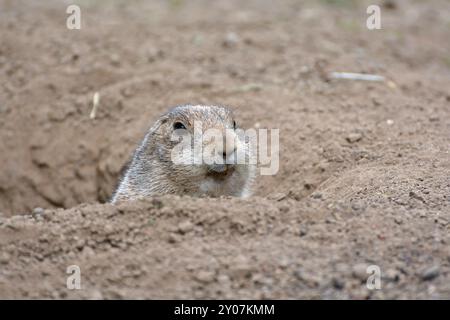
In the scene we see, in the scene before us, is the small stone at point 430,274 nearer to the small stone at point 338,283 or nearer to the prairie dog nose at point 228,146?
the small stone at point 338,283

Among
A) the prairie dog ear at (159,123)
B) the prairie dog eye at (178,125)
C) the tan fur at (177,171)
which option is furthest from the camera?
the prairie dog ear at (159,123)

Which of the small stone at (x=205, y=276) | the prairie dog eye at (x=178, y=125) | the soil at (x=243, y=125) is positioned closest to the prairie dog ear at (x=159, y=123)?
the prairie dog eye at (x=178, y=125)

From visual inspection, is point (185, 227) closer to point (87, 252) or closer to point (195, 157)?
point (87, 252)

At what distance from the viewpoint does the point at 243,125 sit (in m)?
8.98

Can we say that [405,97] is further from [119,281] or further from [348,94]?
[119,281]

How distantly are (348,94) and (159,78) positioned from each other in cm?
271

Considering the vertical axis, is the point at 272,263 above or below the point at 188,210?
below

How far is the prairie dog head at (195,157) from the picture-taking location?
6.23 metres

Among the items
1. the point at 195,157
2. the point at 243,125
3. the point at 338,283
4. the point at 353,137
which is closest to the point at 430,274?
the point at 338,283

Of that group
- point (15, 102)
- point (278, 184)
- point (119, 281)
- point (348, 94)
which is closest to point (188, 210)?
point (119, 281)

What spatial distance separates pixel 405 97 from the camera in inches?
361

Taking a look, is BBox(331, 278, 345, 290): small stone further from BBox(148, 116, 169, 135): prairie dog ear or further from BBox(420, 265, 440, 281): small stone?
BBox(148, 116, 169, 135): prairie dog ear

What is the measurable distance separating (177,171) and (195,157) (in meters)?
0.48

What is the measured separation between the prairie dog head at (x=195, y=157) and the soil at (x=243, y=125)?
55 cm
